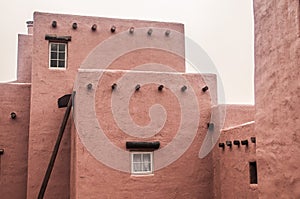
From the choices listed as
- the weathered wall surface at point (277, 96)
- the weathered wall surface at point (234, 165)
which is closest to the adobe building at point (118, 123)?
the weathered wall surface at point (234, 165)

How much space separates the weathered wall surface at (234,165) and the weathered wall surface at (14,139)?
5994 mm

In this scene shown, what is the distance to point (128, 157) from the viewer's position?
10.6 m

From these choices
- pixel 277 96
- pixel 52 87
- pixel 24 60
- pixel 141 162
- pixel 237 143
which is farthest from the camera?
pixel 24 60

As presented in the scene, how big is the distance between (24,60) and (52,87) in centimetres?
313

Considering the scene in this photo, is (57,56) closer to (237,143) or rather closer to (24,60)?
(24,60)

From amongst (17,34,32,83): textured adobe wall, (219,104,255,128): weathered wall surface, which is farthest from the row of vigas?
(17,34,32,83): textured adobe wall

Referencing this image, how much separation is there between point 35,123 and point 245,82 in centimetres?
827

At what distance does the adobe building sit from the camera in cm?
1035

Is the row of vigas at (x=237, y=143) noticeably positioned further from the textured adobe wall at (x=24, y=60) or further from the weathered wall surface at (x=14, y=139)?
the textured adobe wall at (x=24, y=60)

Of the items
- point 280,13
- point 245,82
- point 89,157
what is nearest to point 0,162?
point 89,157

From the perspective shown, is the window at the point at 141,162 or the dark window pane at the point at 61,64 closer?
the window at the point at 141,162

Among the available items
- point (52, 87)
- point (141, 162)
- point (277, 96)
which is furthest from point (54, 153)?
point (277, 96)

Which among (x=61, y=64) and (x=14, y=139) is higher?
(x=61, y=64)

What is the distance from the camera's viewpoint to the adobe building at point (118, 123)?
10352 millimetres
